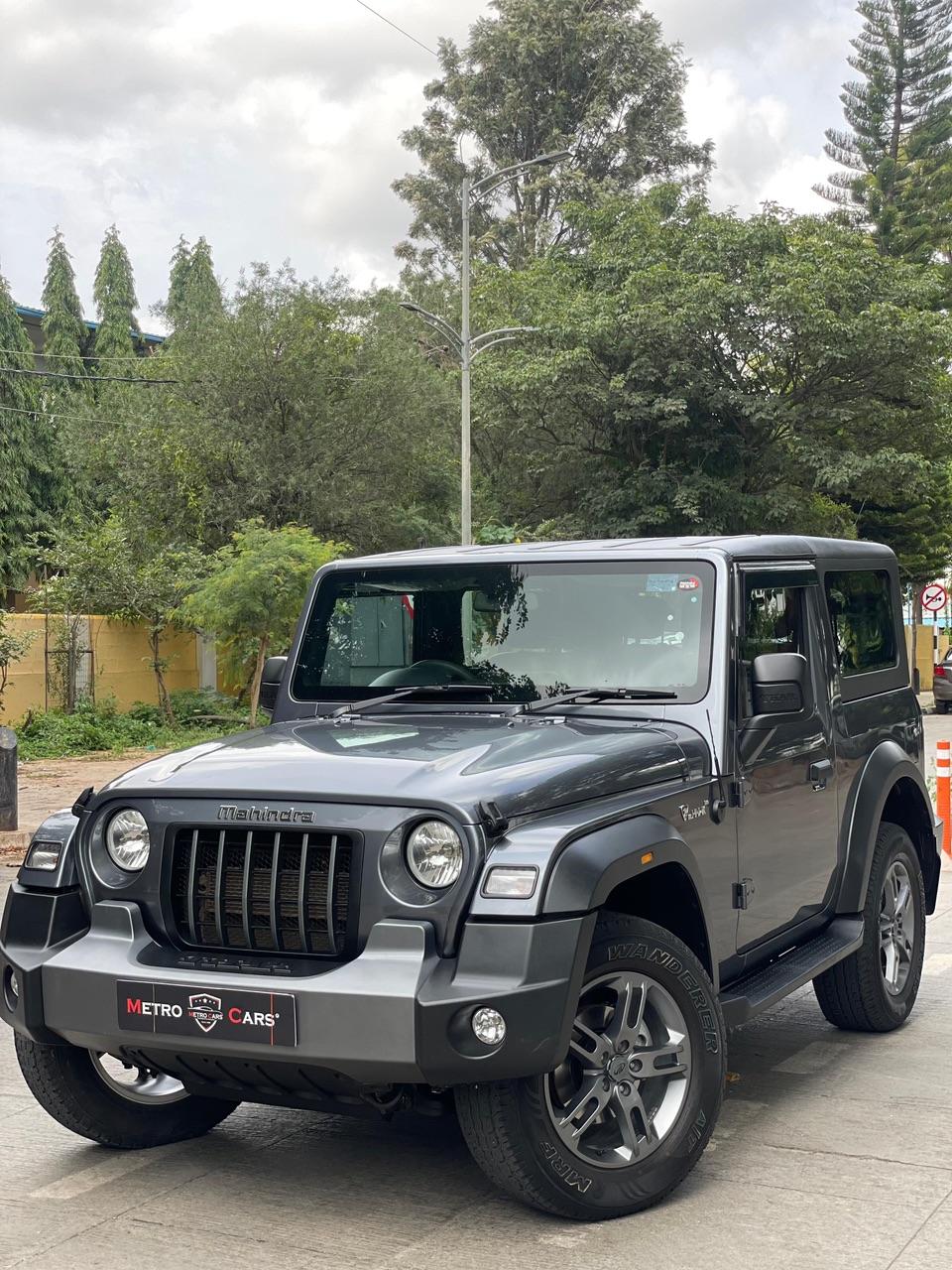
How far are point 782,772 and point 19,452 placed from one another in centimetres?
4420

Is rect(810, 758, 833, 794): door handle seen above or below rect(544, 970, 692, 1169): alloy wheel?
above

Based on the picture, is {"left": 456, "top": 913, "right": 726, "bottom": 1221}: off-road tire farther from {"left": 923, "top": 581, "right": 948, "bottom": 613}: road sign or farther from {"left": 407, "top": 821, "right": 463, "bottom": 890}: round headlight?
{"left": 923, "top": 581, "right": 948, "bottom": 613}: road sign

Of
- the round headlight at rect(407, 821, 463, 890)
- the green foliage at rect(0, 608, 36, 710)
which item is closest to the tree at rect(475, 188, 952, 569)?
the green foliage at rect(0, 608, 36, 710)

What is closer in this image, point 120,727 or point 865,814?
point 865,814

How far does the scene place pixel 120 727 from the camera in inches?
990

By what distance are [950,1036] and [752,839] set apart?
5.95 feet

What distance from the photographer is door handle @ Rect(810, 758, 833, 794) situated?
5.78 m

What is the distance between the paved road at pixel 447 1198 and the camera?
4.11 meters

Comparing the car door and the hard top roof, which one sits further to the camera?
the hard top roof

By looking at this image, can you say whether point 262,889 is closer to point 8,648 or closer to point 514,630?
point 514,630

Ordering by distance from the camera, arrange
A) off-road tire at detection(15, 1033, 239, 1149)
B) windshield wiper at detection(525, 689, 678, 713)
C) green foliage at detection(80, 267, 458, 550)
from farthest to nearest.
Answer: green foliage at detection(80, 267, 458, 550) < windshield wiper at detection(525, 689, 678, 713) < off-road tire at detection(15, 1033, 239, 1149)

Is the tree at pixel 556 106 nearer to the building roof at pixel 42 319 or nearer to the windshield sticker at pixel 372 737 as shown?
the building roof at pixel 42 319

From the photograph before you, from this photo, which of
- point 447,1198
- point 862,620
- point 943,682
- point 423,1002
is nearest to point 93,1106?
point 447,1198

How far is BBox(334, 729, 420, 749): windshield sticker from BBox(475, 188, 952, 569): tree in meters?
30.8
